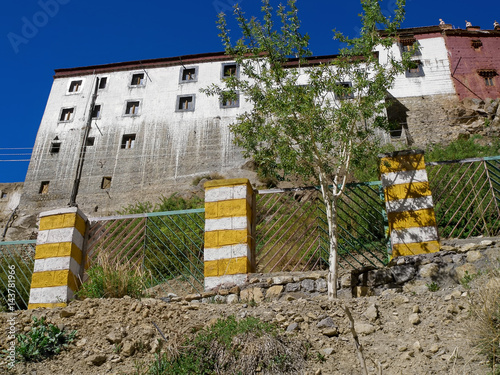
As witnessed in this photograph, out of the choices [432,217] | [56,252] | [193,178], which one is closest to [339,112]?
[432,217]

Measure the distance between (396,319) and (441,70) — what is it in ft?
104

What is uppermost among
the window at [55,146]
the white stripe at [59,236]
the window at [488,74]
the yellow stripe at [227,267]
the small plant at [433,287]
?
the window at [488,74]

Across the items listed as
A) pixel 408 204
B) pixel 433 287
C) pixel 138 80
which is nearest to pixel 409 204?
pixel 408 204

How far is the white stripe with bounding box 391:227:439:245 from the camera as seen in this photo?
6574mm

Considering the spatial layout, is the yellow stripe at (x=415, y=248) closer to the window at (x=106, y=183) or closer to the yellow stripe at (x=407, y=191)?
the yellow stripe at (x=407, y=191)

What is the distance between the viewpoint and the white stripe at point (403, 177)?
6.92 m

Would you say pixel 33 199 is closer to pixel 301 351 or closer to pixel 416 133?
pixel 416 133

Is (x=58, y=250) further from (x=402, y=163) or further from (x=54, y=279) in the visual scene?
(x=402, y=163)

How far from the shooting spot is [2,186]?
33875mm

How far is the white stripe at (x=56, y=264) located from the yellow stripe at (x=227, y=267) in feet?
6.77

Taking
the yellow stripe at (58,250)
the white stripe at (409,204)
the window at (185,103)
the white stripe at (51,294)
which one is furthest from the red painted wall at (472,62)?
the white stripe at (51,294)

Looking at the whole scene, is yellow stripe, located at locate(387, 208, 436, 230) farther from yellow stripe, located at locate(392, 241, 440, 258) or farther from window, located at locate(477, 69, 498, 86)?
window, located at locate(477, 69, 498, 86)

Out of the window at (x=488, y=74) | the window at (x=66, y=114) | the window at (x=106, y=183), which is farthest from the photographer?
the window at (x=66, y=114)

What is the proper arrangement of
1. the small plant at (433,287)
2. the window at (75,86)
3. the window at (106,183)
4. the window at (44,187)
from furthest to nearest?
the window at (75,86) → the window at (44,187) → the window at (106,183) → the small plant at (433,287)
